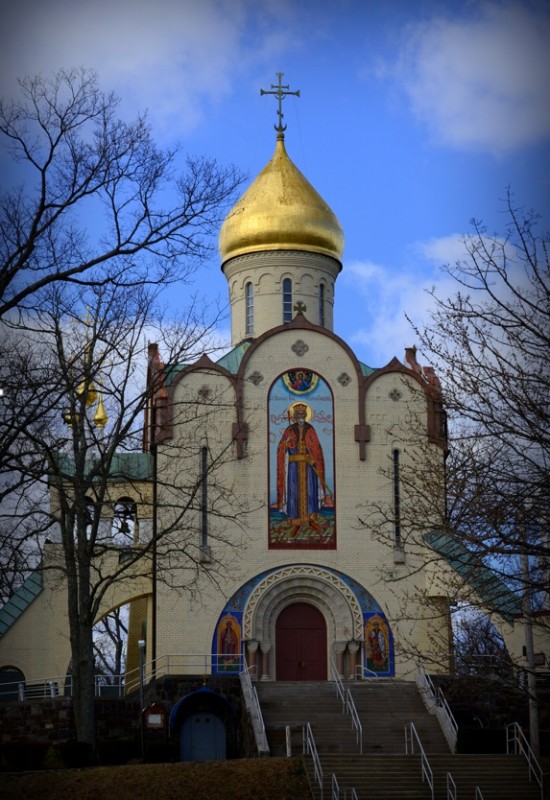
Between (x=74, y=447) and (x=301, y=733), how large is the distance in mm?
7224

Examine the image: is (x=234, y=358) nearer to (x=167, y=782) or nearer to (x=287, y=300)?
(x=287, y=300)

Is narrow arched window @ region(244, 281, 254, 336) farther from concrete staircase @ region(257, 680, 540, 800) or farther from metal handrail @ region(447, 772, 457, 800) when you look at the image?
metal handrail @ region(447, 772, 457, 800)

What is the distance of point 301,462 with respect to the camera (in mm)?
34719

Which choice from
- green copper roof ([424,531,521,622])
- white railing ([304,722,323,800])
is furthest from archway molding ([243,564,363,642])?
green copper roof ([424,531,521,622])

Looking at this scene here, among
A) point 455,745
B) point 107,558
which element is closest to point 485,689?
point 455,745

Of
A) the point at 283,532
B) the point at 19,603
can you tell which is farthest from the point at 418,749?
the point at 19,603

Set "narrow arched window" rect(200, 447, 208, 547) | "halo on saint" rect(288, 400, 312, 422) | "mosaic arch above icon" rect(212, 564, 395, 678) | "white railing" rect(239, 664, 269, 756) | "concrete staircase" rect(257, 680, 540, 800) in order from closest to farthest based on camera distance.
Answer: "concrete staircase" rect(257, 680, 540, 800) < "white railing" rect(239, 664, 269, 756) < "mosaic arch above icon" rect(212, 564, 395, 678) < "narrow arched window" rect(200, 447, 208, 547) < "halo on saint" rect(288, 400, 312, 422)

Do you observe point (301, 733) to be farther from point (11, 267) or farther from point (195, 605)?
point (11, 267)

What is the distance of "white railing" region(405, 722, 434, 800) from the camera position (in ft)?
82.8

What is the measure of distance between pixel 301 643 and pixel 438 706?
16.8 feet

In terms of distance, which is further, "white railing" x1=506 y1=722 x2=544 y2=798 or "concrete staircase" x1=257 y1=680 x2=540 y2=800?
"white railing" x1=506 y1=722 x2=544 y2=798

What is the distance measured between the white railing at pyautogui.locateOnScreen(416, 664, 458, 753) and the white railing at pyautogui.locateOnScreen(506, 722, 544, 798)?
3.61 feet

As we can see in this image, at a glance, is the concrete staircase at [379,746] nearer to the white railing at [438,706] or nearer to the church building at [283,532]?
the white railing at [438,706]

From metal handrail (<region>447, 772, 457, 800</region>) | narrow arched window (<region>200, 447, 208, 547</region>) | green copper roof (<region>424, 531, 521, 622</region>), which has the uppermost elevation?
narrow arched window (<region>200, 447, 208, 547</region>)
